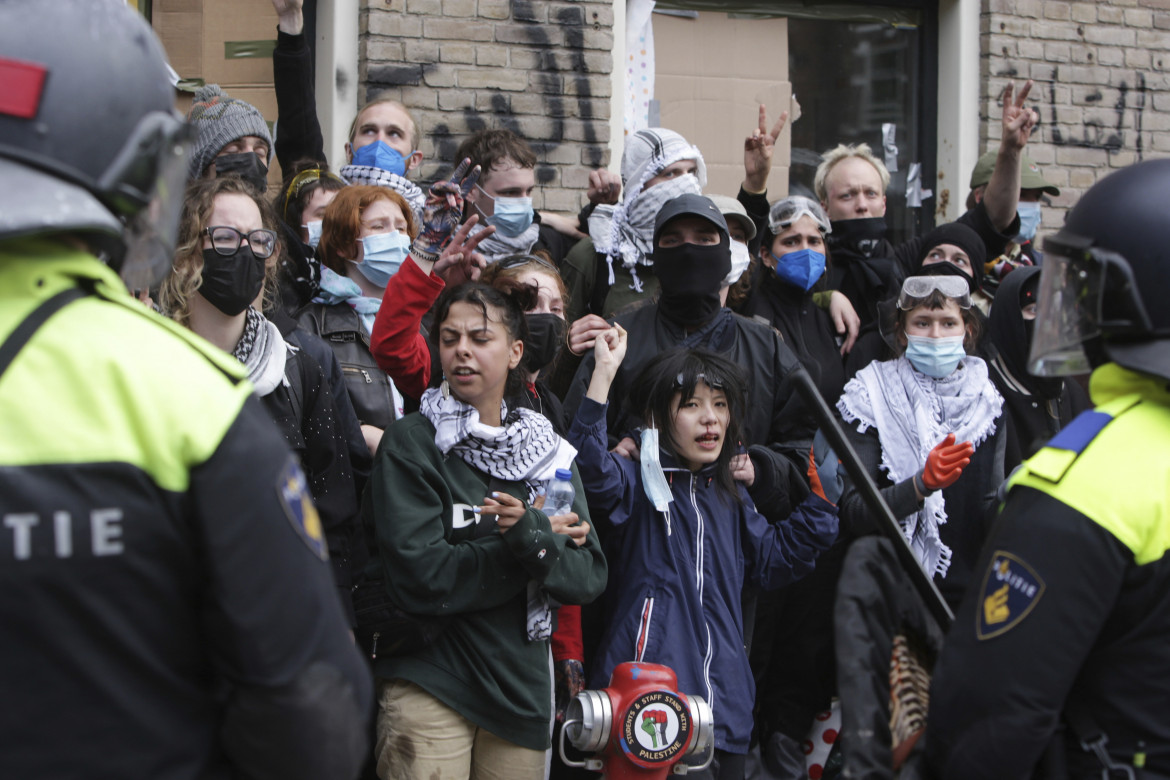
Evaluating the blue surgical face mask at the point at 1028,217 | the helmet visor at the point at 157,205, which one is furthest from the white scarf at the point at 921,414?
the helmet visor at the point at 157,205

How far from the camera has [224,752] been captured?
1382mm

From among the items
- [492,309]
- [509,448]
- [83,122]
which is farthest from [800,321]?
[83,122]

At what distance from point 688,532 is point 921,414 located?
1.08 meters

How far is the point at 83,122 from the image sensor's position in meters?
1.27

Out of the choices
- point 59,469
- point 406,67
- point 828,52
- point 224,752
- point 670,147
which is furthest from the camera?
point 828,52

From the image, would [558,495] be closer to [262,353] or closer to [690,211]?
[262,353]

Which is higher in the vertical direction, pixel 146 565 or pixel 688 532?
pixel 146 565

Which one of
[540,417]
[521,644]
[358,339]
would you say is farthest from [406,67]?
[521,644]

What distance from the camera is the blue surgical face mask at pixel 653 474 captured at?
346 cm

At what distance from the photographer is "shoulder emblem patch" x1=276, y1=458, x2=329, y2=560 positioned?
1337 mm

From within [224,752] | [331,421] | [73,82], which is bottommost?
[224,752]

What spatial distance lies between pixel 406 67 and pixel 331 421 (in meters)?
3.19

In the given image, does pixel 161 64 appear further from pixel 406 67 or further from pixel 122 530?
pixel 406 67

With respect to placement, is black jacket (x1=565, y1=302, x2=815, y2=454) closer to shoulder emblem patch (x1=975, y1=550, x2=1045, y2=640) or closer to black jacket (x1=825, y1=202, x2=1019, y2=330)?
black jacket (x1=825, y1=202, x2=1019, y2=330)
